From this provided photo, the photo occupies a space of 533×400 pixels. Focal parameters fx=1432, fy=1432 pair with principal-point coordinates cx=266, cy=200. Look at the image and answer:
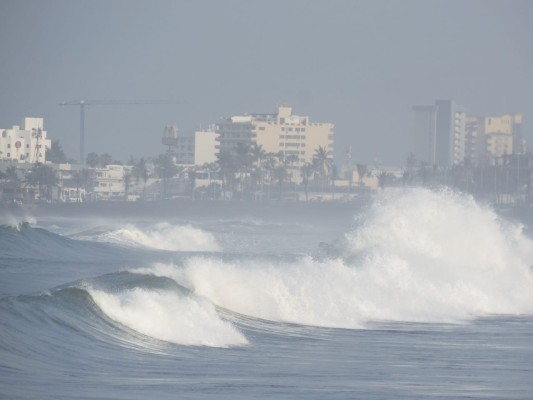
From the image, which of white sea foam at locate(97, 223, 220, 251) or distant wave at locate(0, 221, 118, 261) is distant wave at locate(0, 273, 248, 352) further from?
white sea foam at locate(97, 223, 220, 251)

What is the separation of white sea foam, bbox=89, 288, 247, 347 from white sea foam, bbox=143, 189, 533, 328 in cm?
420

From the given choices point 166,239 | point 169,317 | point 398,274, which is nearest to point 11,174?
point 166,239

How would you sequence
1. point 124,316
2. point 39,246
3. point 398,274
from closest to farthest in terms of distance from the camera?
point 124,316
point 398,274
point 39,246

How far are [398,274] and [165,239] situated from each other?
38796 mm

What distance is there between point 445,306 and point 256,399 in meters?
19.3

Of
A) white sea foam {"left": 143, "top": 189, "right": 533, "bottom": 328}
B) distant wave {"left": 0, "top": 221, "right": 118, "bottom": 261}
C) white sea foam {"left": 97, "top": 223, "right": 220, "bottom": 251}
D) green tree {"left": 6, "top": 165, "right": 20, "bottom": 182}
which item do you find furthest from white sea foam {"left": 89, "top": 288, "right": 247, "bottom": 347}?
green tree {"left": 6, "top": 165, "right": 20, "bottom": 182}

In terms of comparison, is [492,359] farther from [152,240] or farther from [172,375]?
[152,240]

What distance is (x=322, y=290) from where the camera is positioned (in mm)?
38188

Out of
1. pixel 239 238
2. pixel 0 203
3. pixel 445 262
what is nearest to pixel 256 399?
pixel 445 262

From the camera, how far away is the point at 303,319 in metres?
35.0

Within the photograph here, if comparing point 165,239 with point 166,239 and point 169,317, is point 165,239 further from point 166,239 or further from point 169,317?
point 169,317

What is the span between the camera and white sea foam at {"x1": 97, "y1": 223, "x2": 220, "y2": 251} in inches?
3059

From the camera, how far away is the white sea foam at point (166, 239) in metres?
77.7

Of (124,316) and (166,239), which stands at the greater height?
(124,316)
